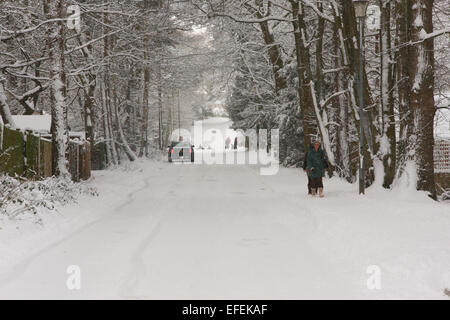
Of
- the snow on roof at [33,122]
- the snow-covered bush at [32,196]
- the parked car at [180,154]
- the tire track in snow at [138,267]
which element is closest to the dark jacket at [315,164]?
the tire track in snow at [138,267]

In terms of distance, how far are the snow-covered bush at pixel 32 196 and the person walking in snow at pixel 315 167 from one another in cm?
677

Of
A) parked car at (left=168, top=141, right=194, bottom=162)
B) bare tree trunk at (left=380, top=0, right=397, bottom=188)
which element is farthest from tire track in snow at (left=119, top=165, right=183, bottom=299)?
parked car at (left=168, top=141, right=194, bottom=162)

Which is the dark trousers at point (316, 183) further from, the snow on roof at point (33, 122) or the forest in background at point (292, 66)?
the snow on roof at point (33, 122)

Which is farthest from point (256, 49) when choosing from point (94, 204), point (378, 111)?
point (94, 204)

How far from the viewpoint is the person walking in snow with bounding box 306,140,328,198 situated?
16.6 m

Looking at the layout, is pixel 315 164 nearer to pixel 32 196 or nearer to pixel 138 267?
pixel 32 196

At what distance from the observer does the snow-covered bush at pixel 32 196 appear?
440 inches

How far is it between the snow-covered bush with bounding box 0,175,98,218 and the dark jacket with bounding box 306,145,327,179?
6779mm

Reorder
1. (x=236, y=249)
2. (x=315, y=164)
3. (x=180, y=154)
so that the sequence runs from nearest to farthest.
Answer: (x=236, y=249)
(x=315, y=164)
(x=180, y=154)

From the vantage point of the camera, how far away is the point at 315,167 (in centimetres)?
1681

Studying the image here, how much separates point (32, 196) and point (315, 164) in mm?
8327

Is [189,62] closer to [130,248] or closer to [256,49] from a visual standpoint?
[256,49]

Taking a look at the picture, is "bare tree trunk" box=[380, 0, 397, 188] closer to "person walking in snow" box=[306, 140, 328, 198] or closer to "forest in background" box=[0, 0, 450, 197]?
"forest in background" box=[0, 0, 450, 197]

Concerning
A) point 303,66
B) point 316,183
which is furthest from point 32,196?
point 303,66
